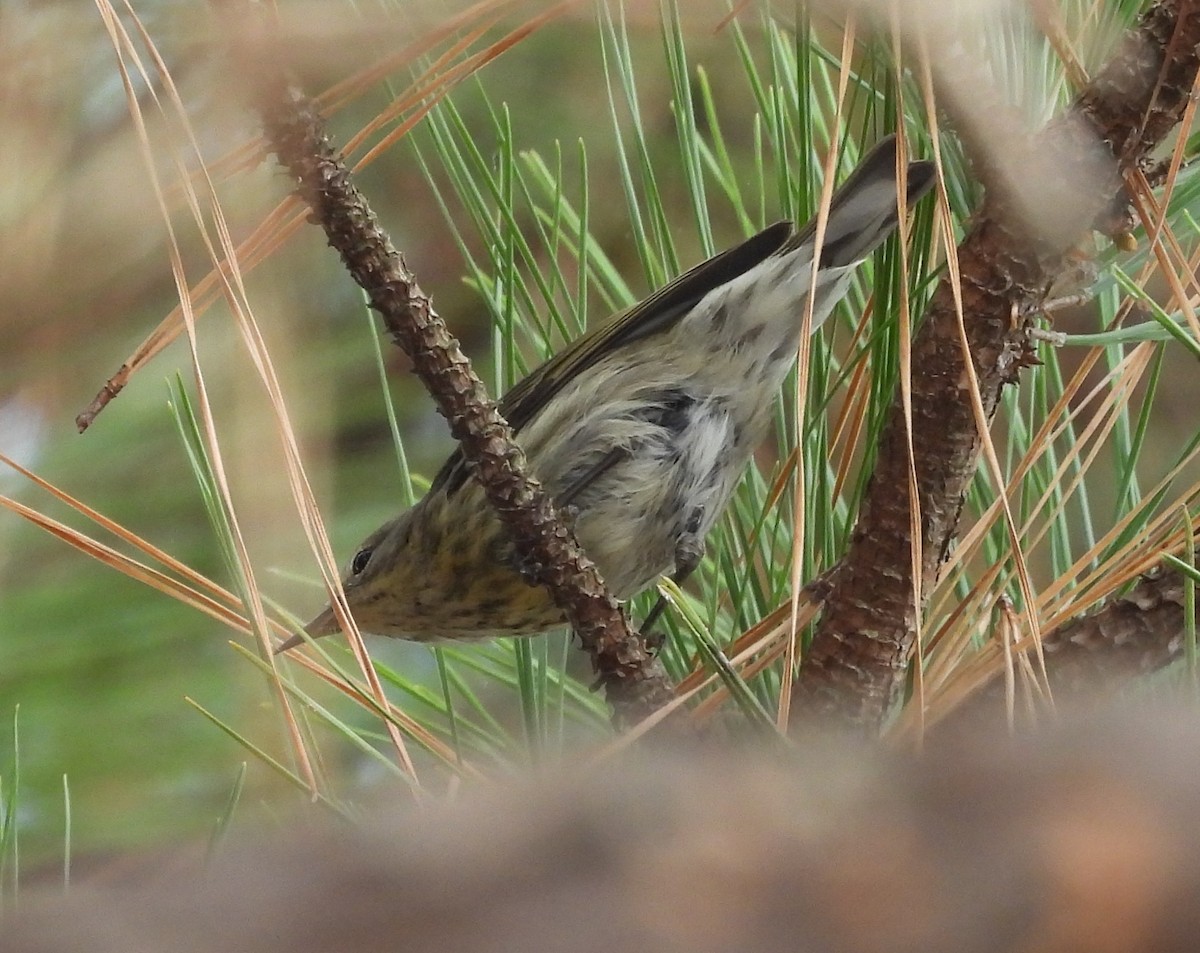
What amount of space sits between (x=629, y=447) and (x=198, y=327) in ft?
1.56

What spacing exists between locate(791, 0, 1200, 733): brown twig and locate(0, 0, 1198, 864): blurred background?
0.31 ft

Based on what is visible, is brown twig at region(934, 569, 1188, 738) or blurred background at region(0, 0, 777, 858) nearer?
brown twig at region(934, 569, 1188, 738)

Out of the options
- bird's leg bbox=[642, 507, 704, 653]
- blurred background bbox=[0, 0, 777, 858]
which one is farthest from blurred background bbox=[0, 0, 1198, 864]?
bird's leg bbox=[642, 507, 704, 653]

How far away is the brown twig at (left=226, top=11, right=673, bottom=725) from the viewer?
0.58m

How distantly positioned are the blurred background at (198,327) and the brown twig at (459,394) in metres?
0.10

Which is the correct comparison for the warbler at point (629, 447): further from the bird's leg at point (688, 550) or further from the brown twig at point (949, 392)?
the brown twig at point (949, 392)

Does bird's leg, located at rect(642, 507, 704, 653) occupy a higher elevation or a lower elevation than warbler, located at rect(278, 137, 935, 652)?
lower

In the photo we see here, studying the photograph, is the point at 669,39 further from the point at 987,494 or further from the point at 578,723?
the point at 578,723

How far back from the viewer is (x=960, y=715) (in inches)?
23.7

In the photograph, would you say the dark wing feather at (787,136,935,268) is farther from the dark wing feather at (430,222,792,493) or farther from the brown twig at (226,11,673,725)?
the brown twig at (226,11,673,725)

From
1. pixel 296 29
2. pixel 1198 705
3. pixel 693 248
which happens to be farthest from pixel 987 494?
pixel 693 248

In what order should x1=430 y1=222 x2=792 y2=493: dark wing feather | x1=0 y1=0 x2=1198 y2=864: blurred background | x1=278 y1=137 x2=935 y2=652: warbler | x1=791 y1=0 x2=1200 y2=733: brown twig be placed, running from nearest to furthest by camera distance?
x1=791 y1=0 x2=1200 y2=733: brown twig < x1=0 y1=0 x2=1198 y2=864: blurred background < x1=430 y1=222 x2=792 y2=493: dark wing feather < x1=278 y1=137 x2=935 y2=652: warbler

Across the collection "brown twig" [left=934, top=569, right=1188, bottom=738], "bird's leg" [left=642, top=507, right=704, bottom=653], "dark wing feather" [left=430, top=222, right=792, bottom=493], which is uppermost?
"dark wing feather" [left=430, top=222, right=792, bottom=493]

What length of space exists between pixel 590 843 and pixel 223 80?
506 mm
